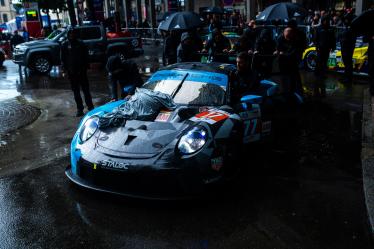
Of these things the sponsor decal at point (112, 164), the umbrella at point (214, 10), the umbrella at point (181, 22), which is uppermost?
the umbrella at point (214, 10)

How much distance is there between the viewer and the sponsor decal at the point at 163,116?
4.83 metres

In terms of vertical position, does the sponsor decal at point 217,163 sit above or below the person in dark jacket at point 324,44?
below

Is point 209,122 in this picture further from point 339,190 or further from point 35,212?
point 35,212

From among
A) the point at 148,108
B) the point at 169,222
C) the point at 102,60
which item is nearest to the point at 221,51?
the point at 148,108

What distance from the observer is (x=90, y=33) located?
16.4 m

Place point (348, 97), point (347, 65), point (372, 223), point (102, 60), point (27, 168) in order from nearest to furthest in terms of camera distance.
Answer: point (372, 223) < point (27, 168) < point (348, 97) < point (347, 65) < point (102, 60)

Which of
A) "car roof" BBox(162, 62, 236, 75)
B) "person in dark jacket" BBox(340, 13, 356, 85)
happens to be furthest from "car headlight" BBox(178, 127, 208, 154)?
"person in dark jacket" BBox(340, 13, 356, 85)

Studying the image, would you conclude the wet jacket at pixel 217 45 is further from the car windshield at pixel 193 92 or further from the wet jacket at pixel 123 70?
the car windshield at pixel 193 92

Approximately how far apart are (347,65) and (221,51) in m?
3.88

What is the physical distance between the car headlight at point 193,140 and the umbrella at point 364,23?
5.85m

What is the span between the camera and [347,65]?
37.1 feet

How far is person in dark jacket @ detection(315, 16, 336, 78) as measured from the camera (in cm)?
1163

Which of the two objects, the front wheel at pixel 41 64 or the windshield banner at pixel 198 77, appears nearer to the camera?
the windshield banner at pixel 198 77

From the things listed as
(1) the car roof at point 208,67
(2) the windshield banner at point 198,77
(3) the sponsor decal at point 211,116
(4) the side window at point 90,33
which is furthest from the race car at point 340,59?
(4) the side window at point 90,33
